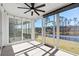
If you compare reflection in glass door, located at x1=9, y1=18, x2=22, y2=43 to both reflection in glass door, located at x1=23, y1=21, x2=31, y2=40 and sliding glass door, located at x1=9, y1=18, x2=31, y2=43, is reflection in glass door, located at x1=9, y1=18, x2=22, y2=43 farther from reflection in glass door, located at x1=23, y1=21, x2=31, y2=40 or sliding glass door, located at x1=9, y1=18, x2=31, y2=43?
reflection in glass door, located at x1=23, y1=21, x2=31, y2=40

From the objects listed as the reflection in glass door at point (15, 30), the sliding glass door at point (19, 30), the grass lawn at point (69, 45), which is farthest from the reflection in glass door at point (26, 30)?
the grass lawn at point (69, 45)

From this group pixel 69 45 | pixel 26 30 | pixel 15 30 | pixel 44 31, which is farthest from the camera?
pixel 26 30

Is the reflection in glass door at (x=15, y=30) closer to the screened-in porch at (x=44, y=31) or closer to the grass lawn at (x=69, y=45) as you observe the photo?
the screened-in porch at (x=44, y=31)

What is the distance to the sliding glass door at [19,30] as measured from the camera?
25.3 ft

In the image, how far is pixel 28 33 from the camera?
31.8ft

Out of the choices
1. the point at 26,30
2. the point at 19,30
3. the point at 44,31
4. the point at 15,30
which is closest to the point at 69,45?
the point at 44,31

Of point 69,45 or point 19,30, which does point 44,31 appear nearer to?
point 19,30

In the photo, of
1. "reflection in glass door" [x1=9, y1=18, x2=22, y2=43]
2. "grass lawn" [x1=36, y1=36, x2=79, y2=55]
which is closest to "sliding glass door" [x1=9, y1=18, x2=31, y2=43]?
"reflection in glass door" [x1=9, y1=18, x2=22, y2=43]

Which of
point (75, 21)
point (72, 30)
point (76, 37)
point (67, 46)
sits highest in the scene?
point (75, 21)

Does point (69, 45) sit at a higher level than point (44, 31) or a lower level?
lower

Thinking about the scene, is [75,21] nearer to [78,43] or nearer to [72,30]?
[72,30]

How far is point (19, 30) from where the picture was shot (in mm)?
8625

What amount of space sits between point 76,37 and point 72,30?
469 mm

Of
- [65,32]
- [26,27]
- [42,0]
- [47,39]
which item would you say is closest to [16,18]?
[26,27]
